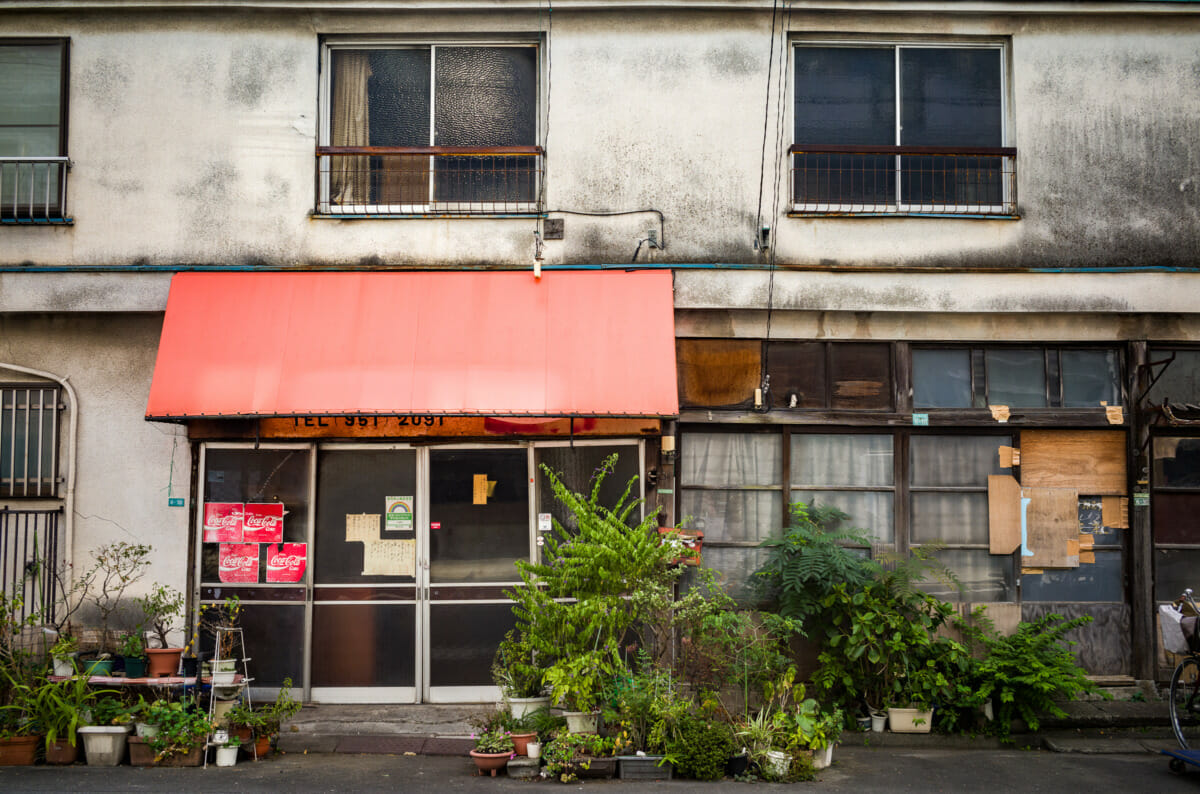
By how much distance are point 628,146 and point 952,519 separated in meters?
5.11

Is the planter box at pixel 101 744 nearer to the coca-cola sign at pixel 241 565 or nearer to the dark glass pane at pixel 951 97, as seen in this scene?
the coca-cola sign at pixel 241 565

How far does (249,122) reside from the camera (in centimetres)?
1023

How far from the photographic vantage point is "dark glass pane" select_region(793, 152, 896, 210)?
33.8 feet

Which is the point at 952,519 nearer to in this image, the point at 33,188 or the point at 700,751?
the point at 700,751

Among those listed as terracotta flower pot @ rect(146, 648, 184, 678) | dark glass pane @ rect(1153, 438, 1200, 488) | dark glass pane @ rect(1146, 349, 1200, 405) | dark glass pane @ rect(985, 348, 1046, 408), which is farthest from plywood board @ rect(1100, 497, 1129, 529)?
terracotta flower pot @ rect(146, 648, 184, 678)

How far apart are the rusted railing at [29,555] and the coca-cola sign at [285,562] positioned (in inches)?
84.0

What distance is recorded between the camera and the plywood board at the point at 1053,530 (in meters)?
9.98

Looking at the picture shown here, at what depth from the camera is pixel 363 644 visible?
991 cm

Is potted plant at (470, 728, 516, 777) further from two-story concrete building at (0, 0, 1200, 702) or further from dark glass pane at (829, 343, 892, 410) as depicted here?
dark glass pane at (829, 343, 892, 410)

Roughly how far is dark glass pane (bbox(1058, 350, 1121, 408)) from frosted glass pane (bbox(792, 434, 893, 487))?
195 cm

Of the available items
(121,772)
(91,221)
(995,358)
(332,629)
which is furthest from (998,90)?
(121,772)

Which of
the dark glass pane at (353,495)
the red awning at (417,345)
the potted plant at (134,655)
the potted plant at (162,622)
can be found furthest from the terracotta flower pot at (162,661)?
the red awning at (417,345)

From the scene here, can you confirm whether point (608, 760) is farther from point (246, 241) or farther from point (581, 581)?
point (246, 241)

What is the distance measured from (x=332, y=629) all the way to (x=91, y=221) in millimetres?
4942
